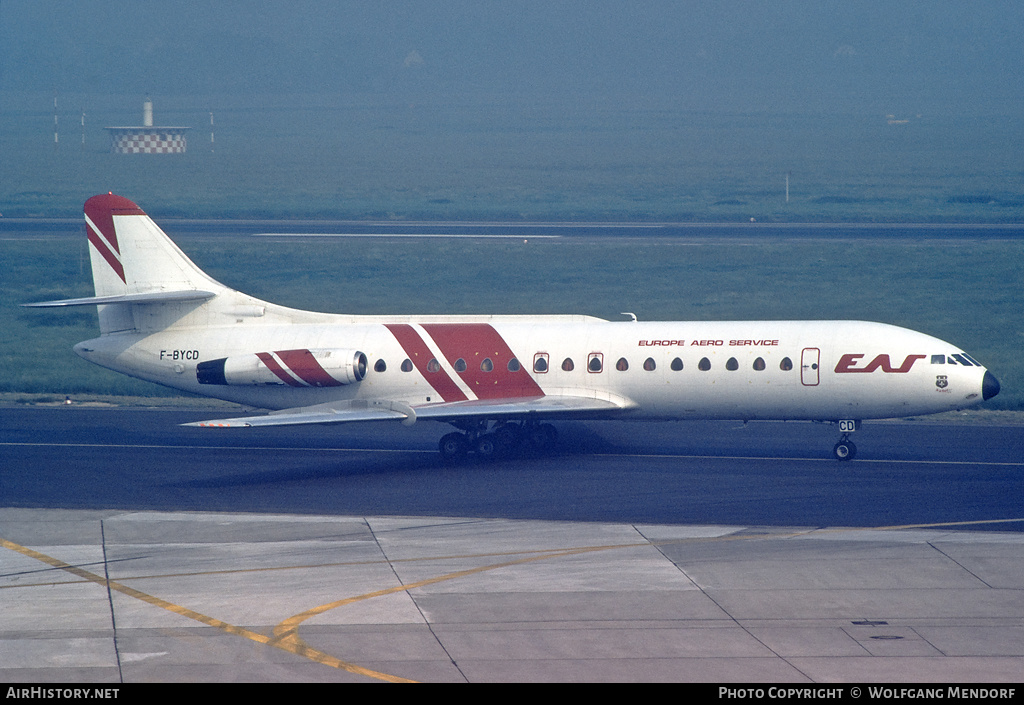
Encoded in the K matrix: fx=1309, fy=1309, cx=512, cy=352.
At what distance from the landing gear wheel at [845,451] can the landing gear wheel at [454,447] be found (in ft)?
29.9

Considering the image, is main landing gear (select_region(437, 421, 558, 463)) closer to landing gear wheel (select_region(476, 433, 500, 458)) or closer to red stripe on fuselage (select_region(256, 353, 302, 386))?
landing gear wheel (select_region(476, 433, 500, 458))

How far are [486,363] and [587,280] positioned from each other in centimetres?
2936

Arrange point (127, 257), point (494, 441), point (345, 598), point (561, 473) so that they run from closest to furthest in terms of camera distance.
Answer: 1. point (345, 598)
2. point (561, 473)
3. point (494, 441)
4. point (127, 257)

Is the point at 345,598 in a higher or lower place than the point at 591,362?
lower

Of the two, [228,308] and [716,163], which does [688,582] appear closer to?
[228,308]

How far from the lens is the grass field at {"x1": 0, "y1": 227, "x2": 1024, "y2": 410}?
54.3m

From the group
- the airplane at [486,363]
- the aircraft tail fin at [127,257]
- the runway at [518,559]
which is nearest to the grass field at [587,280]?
the aircraft tail fin at [127,257]

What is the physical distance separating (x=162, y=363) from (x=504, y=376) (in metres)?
9.42

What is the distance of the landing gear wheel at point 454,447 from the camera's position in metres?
32.8

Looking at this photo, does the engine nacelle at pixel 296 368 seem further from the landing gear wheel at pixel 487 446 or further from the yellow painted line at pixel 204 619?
the yellow painted line at pixel 204 619

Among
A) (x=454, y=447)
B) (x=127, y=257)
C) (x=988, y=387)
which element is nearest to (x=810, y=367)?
(x=988, y=387)

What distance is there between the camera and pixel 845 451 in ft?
103

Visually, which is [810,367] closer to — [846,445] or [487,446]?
[846,445]

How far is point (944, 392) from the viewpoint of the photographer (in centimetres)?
3103
